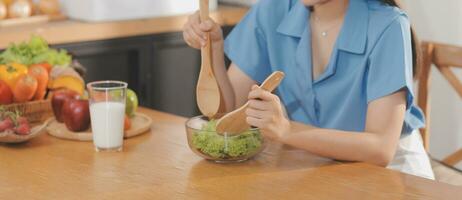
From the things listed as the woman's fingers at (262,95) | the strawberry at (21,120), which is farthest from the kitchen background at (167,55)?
the woman's fingers at (262,95)

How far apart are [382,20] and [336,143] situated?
38 centimetres

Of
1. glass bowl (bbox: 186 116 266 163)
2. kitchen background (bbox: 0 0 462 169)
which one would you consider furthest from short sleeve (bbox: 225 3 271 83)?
kitchen background (bbox: 0 0 462 169)

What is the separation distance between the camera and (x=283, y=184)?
68.3 inches

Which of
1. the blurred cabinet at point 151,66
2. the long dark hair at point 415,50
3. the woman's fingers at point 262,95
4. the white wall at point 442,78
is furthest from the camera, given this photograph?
the blurred cabinet at point 151,66

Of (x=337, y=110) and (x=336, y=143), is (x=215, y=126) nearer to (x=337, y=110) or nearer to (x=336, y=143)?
(x=336, y=143)

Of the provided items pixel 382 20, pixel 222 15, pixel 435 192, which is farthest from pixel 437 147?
pixel 435 192

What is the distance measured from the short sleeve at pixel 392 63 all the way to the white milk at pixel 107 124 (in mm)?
588

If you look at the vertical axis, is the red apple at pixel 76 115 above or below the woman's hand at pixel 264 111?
below

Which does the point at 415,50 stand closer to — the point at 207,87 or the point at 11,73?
the point at 207,87

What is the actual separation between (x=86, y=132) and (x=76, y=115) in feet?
0.16

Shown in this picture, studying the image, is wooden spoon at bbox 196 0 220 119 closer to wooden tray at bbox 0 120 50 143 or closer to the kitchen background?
wooden tray at bbox 0 120 50 143

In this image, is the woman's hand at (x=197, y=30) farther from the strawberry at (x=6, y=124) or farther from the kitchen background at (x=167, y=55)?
the kitchen background at (x=167, y=55)

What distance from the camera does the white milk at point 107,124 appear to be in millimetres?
1976

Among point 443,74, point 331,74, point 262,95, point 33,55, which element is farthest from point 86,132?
point 443,74
